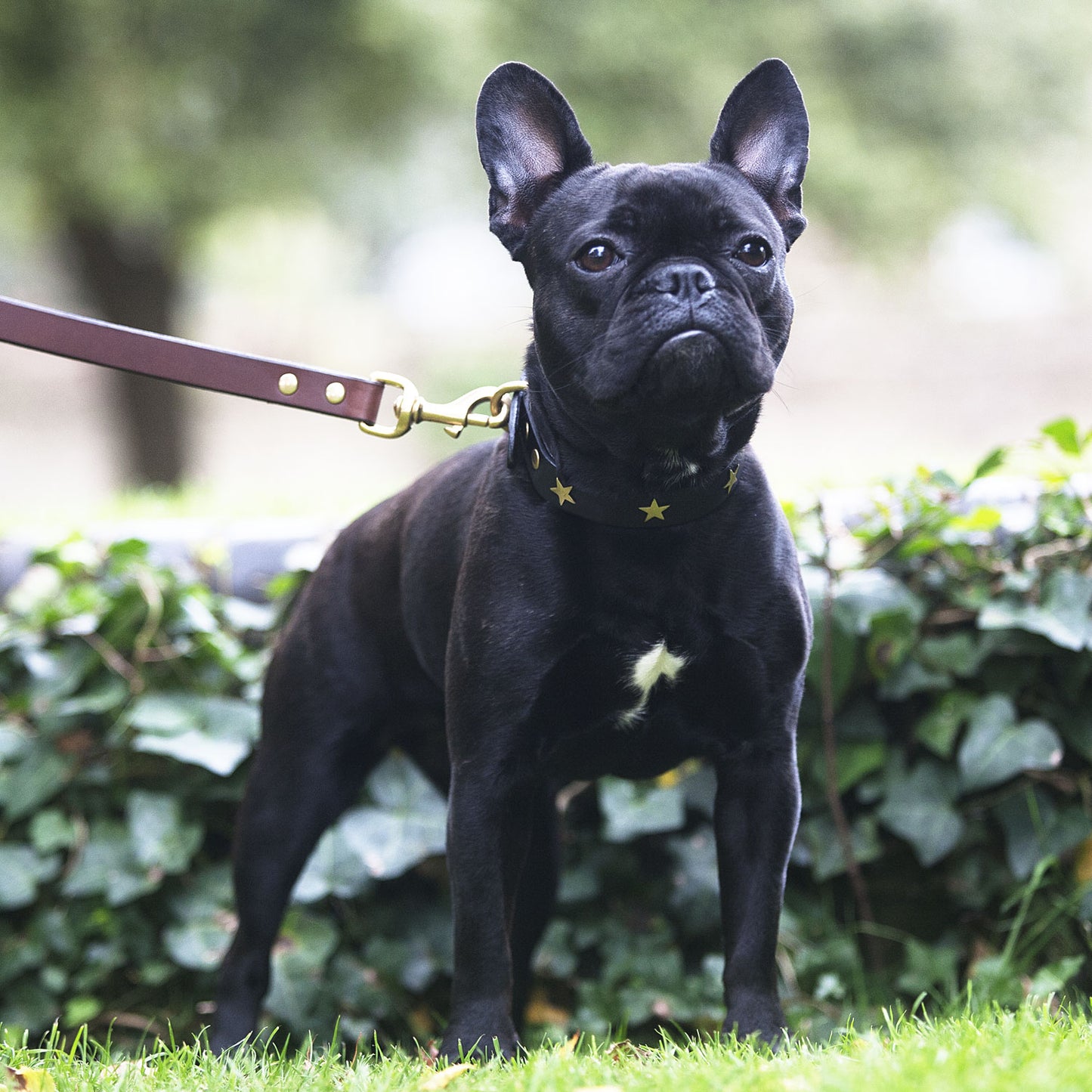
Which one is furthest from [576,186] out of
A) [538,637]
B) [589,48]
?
[589,48]

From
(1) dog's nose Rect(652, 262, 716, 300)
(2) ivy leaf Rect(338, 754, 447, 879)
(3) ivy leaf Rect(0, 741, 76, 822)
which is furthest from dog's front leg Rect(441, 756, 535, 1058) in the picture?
(3) ivy leaf Rect(0, 741, 76, 822)

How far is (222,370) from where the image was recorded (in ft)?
9.16

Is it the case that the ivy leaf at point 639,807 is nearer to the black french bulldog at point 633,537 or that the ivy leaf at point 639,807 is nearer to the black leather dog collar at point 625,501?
the black french bulldog at point 633,537

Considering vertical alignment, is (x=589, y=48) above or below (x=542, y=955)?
above

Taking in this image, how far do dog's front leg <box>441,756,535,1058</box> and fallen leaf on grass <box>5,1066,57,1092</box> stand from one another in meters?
0.68

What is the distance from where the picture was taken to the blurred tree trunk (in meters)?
11.7

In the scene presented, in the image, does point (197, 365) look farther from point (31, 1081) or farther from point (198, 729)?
point (31, 1081)

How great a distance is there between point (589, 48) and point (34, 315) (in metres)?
7.63

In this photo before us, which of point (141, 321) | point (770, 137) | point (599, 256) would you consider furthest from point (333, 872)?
point (141, 321)

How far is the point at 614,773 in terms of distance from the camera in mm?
2680

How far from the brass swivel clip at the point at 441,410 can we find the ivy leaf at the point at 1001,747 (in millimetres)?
1546

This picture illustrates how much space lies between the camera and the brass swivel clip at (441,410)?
269 cm

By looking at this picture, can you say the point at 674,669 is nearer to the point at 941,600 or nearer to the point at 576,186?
the point at 576,186

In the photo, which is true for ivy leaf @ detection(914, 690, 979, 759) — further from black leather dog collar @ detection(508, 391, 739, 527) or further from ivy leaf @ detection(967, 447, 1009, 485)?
black leather dog collar @ detection(508, 391, 739, 527)
